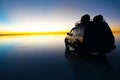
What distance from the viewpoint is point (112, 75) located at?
6113 mm

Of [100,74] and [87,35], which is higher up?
[87,35]

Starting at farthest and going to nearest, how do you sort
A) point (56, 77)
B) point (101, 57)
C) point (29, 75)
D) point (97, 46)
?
point (101, 57), point (97, 46), point (29, 75), point (56, 77)

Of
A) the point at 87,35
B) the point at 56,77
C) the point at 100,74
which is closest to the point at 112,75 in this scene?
the point at 100,74

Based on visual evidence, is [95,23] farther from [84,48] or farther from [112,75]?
[112,75]

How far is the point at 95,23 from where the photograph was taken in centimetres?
962

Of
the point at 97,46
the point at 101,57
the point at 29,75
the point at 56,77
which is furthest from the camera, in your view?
the point at 101,57

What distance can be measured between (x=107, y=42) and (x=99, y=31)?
0.75m

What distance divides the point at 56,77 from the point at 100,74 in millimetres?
1665

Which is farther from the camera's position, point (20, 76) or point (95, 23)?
point (95, 23)

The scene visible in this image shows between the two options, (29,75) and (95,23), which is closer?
(29,75)

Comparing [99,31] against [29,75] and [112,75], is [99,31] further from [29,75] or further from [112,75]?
[29,75]

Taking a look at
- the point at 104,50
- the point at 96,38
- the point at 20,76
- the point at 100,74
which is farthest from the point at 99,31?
the point at 20,76

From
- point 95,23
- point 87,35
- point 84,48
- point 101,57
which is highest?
point 95,23

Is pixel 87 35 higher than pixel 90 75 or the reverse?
higher
